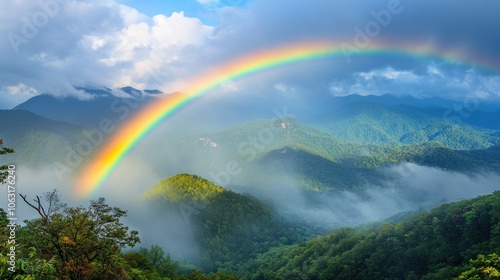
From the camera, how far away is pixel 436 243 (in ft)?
246

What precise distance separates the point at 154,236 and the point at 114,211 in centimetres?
14855

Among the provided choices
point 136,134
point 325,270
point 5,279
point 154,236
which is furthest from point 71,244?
point 154,236

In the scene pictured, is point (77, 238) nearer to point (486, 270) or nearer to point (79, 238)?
point (79, 238)

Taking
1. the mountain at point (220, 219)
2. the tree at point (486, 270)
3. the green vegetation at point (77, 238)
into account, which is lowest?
the tree at point (486, 270)

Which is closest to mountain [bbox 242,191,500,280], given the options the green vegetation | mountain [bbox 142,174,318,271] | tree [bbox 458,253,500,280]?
tree [bbox 458,253,500,280]

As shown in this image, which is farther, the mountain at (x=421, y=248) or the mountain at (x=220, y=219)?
the mountain at (x=220, y=219)

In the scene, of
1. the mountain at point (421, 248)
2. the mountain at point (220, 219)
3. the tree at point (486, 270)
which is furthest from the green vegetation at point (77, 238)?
the mountain at point (220, 219)

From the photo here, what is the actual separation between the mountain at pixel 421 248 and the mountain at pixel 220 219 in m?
64.2

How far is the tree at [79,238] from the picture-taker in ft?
68.5

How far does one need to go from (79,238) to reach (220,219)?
157449 millimetres

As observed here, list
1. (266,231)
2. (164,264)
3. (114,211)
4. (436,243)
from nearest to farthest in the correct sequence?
(114,211) → (164,264) → (436,243) → (266,231)

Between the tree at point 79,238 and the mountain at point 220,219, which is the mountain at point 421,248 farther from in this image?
the mountain at point 220,219

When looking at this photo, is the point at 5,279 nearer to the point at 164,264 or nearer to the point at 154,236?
the point at 164,264

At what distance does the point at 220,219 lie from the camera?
17538 centimetres
